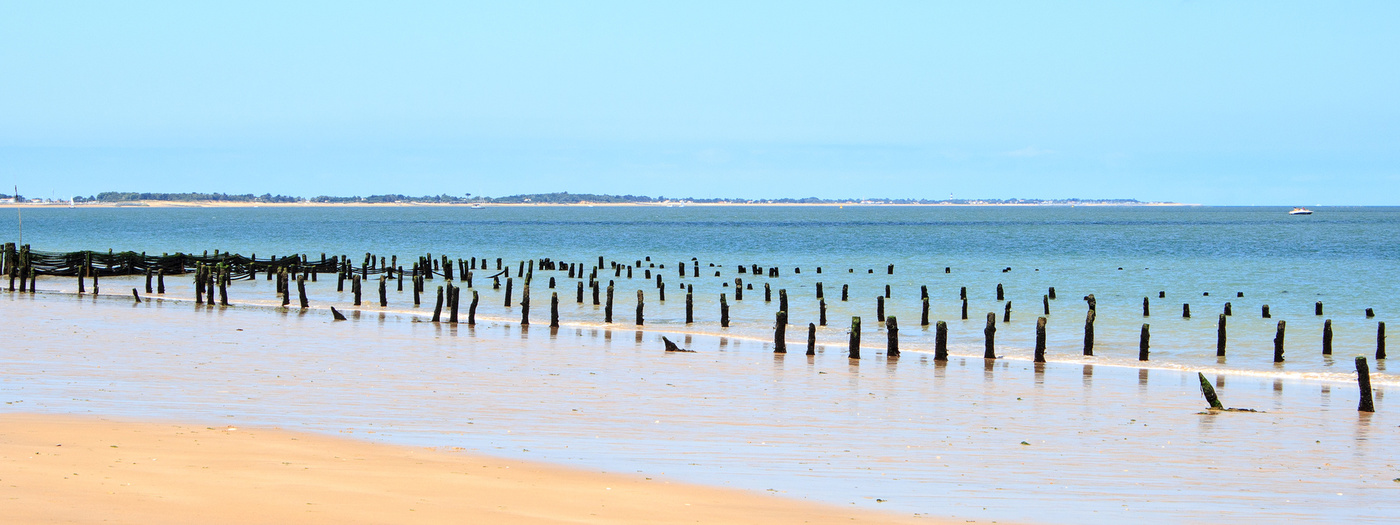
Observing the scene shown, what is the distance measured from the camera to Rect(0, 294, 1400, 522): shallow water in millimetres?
10188

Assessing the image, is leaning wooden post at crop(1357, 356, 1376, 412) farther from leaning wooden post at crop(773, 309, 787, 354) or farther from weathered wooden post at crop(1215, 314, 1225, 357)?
leaning wooden post at crop(773, 309, 787, 354)

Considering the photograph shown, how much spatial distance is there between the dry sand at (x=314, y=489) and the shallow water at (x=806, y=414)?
72cm

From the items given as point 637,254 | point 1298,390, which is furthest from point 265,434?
point 637,254

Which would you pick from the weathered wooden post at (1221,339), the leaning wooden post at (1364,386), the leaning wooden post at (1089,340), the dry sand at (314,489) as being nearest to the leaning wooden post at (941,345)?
the leaning wooden post at (1089,340)

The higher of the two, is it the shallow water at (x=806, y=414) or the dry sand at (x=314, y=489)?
the dry sand at (x=314, y=489)

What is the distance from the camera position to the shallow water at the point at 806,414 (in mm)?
10188

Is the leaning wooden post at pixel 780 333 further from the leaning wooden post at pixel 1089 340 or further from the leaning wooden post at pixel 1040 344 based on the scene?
the leaning wooden post at pixel 1089 340

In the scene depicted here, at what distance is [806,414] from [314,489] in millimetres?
6795

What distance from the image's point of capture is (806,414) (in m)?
14.4

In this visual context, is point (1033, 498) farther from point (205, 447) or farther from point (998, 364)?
point (998, 364)

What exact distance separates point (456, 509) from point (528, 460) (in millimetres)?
2182

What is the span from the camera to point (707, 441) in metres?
12.1

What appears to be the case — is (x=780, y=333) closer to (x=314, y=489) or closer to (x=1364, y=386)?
(x=1364, y=386)

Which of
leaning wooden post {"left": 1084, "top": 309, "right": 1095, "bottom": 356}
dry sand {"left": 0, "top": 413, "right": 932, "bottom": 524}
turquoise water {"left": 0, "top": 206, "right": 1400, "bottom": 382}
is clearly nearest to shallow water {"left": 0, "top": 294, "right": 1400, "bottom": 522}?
dry sand {"left": 0, "top": 413, "right": 932, "bottom": 524}
